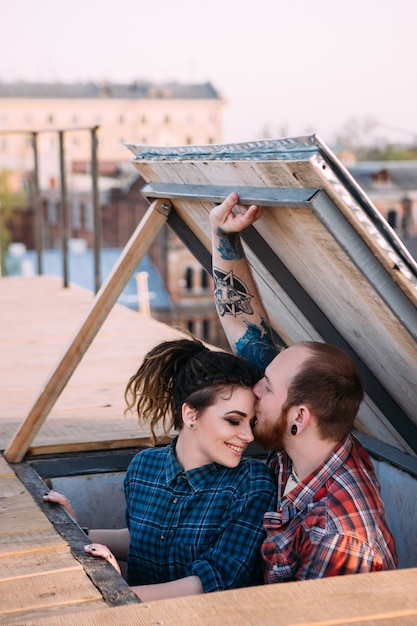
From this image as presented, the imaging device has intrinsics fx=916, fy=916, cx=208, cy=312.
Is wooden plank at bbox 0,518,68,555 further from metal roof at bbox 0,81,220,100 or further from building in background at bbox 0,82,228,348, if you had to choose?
metal roof at bbox 0,81,220,100

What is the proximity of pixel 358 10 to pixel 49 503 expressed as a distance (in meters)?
105

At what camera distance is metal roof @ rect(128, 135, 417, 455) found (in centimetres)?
180

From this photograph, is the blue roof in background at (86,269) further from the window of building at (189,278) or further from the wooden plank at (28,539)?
the wooden plank at (28,539)

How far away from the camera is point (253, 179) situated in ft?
6.97

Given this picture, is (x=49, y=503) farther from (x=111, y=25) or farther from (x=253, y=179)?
(x=111, y=25)

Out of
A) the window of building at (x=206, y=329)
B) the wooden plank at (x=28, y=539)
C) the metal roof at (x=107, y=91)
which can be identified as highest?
the wooden plank at (x=28, y=539)

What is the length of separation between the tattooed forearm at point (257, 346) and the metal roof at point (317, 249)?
4.5 inches

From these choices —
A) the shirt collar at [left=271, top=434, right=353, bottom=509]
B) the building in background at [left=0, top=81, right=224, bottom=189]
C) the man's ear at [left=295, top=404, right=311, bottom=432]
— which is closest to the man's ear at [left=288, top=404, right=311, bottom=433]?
the man's ear at [left=295, top=404, right=311, bottom=432]

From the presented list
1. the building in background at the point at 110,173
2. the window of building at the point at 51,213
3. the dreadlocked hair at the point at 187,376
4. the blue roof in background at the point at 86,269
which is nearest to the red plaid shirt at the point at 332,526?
the dreadlocked hair at the point at 187,376

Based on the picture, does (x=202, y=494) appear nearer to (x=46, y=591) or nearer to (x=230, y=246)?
(x=46, y=591)

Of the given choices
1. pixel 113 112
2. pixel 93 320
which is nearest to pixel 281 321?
pixel 93 320

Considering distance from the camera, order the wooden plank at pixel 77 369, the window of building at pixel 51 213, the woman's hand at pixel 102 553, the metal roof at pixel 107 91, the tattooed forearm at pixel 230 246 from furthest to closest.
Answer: the metal roof at pixel 107 91 < the window of building at pixel 51 213 < the wooden plank at pixel 77 369 < the tattooed forearm at pixel 230 246 < the woman's hand at pixel 102 553

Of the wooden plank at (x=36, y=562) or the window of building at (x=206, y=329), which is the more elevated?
the wooden plank at (x=36, y=562)

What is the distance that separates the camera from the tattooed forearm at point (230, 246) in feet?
8.22
